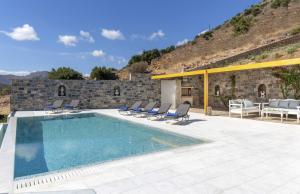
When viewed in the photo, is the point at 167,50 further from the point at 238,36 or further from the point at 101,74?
the point at 101,74

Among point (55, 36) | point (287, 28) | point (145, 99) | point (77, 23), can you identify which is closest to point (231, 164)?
point (145, 99)

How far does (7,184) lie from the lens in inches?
140

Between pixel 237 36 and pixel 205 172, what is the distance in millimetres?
31777

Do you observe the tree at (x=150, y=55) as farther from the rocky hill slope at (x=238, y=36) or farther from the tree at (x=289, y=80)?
the tree at (x=289, y=80)

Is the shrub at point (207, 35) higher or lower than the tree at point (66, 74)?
higher

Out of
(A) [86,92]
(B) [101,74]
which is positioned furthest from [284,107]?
(B) [101,74]

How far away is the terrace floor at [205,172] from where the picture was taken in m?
3.46

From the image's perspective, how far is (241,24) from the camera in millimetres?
33719

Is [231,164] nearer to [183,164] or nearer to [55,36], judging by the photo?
[183,164]

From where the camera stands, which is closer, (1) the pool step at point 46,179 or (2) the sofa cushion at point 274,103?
(1) the pool step at point 46,179

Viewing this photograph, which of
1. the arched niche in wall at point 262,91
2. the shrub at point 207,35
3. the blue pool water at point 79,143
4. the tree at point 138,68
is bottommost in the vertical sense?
the blue pool water at point 79,143

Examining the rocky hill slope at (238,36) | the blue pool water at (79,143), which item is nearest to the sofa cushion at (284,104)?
the blue pool water at (79,143)

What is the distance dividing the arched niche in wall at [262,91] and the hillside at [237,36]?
13.8 m

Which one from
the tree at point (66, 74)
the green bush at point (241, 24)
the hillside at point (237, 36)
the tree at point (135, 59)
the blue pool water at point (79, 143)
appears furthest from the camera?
the tree at point (135, 59)
